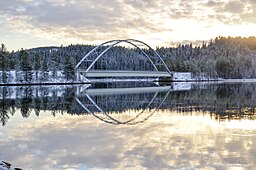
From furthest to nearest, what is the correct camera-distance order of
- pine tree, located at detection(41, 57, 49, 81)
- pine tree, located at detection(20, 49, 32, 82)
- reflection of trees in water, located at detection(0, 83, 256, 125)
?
pine tree, located at detection(41, 57, 49, 81) → pine tree, located at detection(20, 49, 32, 82) → reflection of trees in water, located at detection(0, 83, 256, 125)

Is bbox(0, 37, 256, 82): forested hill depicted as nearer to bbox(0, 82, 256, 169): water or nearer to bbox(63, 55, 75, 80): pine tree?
bbox(63, 55, 75, 80): pine tree

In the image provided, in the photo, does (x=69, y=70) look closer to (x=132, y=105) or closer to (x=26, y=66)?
(x=26, y=66)

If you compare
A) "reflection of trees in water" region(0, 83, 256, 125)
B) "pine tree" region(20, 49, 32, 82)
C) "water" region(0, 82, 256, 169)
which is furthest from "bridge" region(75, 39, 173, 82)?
"water" region(0, 82, 256, 169)

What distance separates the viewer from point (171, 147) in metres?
14.3

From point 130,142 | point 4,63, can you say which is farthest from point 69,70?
point 130,142

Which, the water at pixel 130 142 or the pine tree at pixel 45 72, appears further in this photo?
the pine tree at pixel 45 72

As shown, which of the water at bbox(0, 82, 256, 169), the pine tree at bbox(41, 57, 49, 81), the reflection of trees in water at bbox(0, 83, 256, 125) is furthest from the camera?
the pine tree at bbox(41, 57, 49, 81)

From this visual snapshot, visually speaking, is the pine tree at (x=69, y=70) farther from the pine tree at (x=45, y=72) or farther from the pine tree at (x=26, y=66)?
the pine tree at (x=26, y=66)

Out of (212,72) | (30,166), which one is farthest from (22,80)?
(212,72)

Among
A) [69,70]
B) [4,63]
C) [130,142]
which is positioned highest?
[4,63]

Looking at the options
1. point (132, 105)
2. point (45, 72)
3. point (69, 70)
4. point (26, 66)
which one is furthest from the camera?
point (69, 70)

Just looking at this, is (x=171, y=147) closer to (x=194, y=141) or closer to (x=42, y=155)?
(x=194, y=141)

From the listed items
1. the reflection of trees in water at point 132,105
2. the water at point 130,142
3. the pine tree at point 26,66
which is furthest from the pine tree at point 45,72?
the water at point 130,142

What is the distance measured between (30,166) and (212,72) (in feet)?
511
